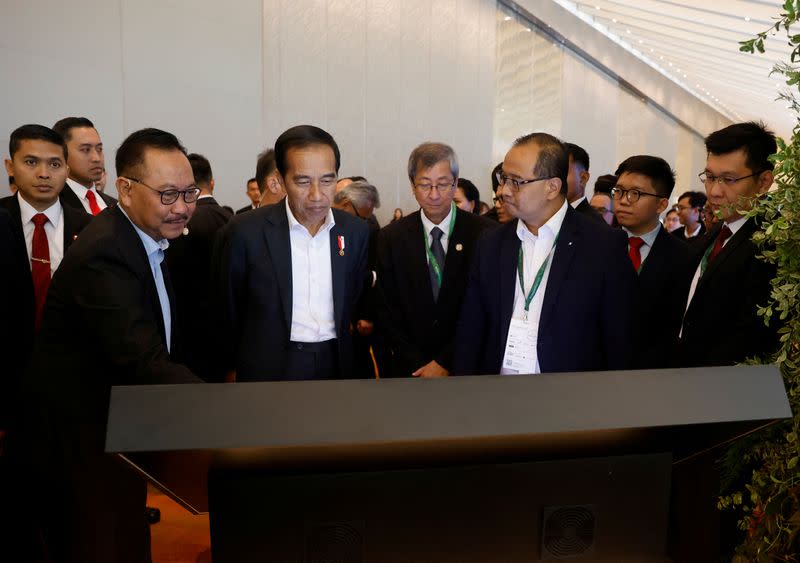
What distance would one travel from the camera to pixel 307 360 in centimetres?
254

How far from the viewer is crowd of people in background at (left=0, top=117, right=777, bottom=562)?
1879 millimetres

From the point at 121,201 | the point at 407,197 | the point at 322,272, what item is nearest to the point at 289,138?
the point at 322,272

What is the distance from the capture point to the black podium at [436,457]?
646mm

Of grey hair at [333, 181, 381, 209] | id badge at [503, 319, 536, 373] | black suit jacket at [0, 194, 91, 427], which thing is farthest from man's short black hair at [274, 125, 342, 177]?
grey hair at [333, 181, 381, 209]

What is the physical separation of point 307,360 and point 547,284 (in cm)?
97

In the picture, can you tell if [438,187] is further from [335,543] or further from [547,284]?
[335,543]

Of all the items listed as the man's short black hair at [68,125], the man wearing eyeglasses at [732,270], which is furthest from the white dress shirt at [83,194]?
the man wearing eyeglasses at [732,270]

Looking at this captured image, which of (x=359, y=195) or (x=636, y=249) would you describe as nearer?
(x=636, y=249)

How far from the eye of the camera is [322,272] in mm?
2615

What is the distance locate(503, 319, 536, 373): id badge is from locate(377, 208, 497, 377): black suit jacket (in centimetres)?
82

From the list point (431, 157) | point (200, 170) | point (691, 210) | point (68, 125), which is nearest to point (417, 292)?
point (431, 157)

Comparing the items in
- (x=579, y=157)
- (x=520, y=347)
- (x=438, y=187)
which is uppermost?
(x=579, y=157)

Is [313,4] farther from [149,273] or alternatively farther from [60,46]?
[149,273]

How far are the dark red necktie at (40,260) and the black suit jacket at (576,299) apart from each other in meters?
2.22
